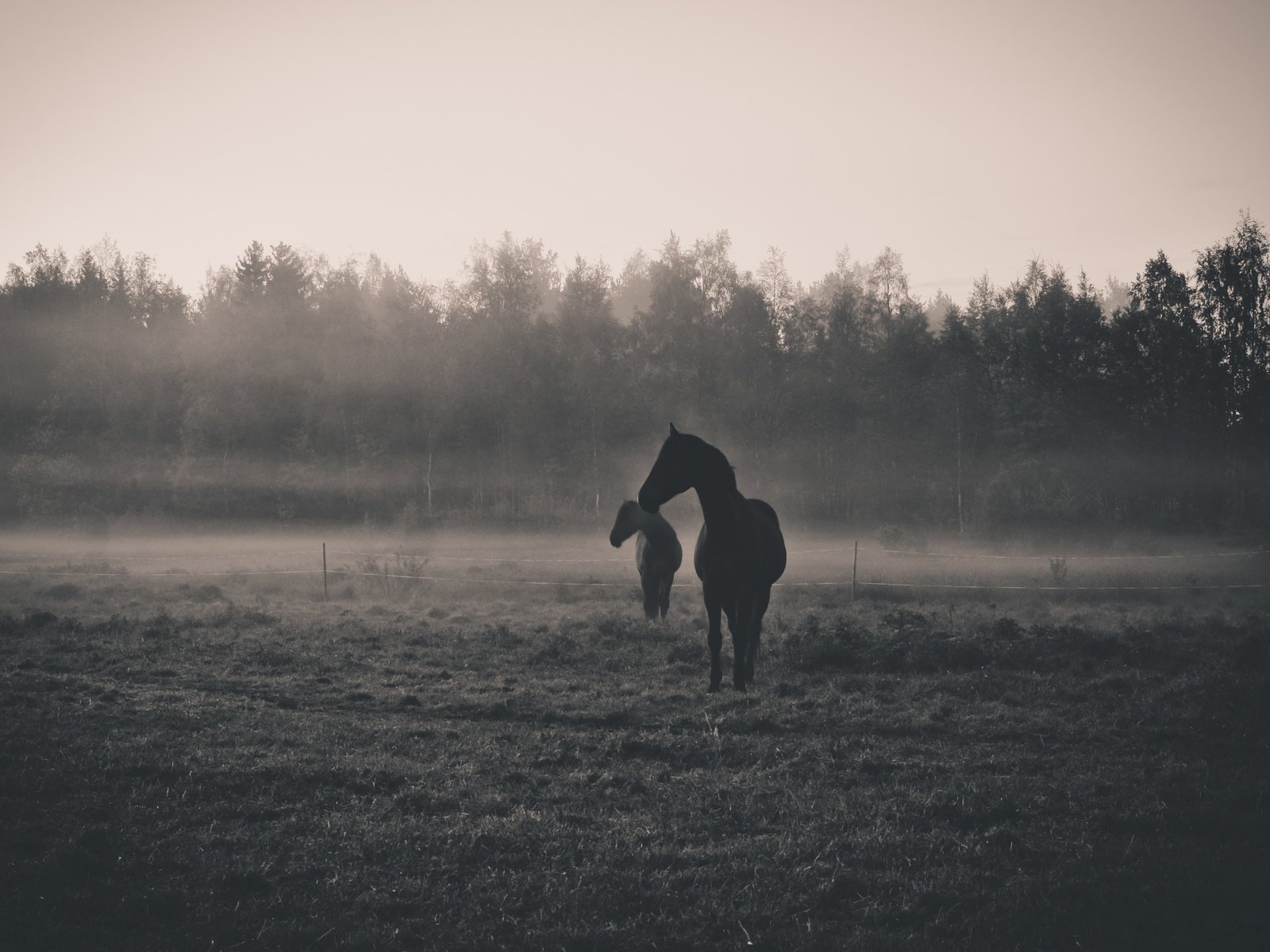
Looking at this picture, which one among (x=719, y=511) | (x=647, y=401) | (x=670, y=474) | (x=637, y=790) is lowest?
(x=637, y=790)

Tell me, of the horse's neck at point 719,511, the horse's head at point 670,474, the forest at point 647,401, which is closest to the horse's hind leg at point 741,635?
the horse's neck at point 719,511

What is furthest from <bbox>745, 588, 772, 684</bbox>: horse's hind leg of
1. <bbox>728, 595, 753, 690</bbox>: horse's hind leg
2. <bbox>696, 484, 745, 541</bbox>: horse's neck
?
<bbox>696, 484, 745, 541</bbox>: horse's neck

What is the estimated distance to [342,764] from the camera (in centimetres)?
678

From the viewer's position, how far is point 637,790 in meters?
6.22

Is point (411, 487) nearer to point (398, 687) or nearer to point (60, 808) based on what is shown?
point (398, 687)

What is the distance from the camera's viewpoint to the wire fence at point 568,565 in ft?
59.0

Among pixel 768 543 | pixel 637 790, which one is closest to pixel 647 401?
pixel 768 543

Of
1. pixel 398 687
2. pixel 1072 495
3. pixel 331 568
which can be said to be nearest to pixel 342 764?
pixel 398 687

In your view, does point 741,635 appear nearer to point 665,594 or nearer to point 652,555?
point 652,555

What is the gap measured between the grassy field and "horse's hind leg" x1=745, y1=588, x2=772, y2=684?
51cm

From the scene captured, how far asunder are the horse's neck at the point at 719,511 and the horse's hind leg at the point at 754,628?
101cm

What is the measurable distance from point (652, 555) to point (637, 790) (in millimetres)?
8451

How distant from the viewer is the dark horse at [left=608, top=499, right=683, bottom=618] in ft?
47.6

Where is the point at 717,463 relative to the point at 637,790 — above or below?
above
